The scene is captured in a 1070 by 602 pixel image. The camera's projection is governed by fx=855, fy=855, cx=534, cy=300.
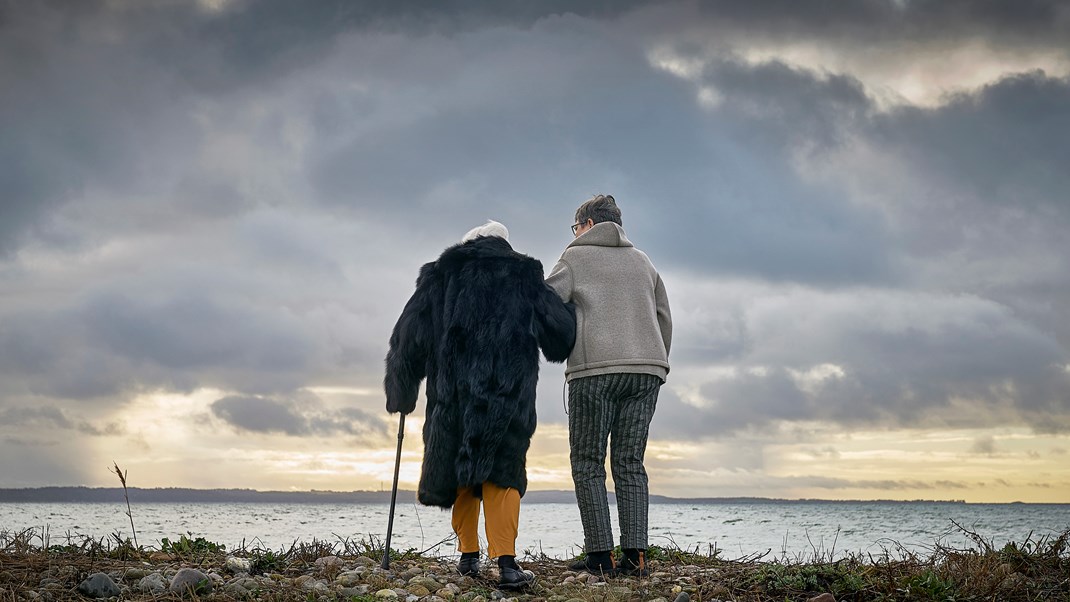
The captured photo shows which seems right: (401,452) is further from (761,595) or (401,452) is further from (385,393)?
(761,595)

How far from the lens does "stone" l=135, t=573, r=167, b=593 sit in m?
5.43

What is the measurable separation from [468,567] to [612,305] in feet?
7.32

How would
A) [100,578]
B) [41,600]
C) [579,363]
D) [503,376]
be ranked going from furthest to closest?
[579,363] < [503,376] < [100,578] < [41,600]

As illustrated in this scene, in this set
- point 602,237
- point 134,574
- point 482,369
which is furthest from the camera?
point 602,237

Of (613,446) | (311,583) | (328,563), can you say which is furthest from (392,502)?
(613,446)

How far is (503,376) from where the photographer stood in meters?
5.98

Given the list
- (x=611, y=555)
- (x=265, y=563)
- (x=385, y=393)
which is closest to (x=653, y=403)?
(x=611, y=555)

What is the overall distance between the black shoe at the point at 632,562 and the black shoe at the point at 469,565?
42.5 inches

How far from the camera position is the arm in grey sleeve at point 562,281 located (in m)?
6.61

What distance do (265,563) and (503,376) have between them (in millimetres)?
2484

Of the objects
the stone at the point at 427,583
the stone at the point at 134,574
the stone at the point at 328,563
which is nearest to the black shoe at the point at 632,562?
the stone at the point at 427,583

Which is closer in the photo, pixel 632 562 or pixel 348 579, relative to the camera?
pixel 348 579

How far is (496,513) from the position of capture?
5.99 metres

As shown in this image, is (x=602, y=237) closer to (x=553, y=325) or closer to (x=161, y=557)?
(x=553, y=325)
